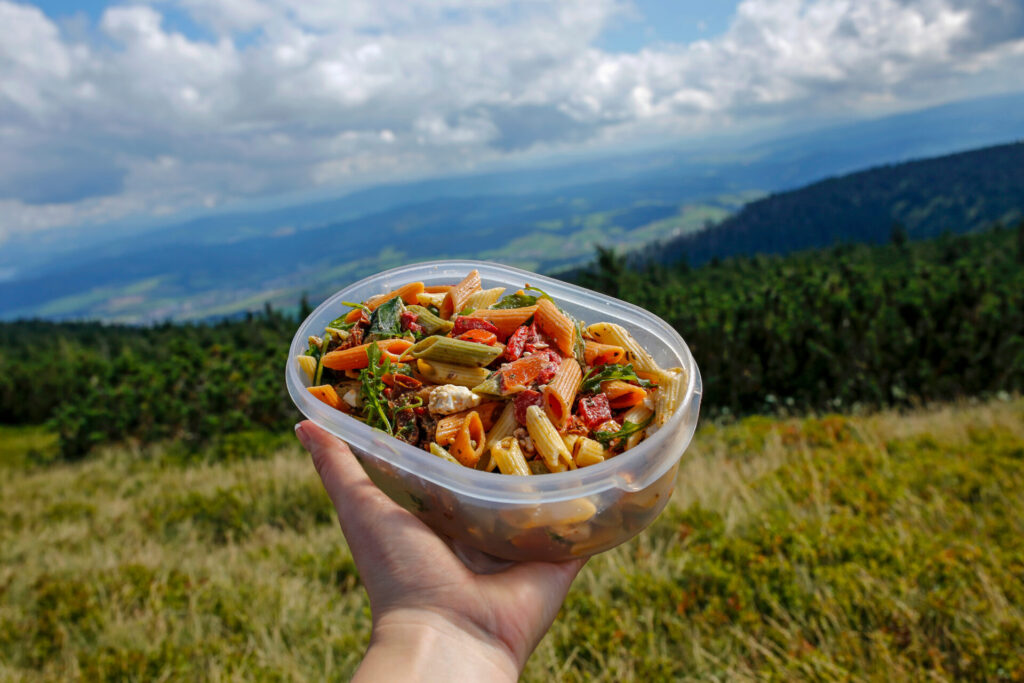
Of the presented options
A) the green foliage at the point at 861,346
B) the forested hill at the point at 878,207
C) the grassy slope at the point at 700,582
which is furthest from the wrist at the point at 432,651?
the forested hill at the point at 878,207

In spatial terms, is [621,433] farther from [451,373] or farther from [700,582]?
[700,582]

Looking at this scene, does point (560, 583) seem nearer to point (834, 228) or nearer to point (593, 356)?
Result: point (593, 356)

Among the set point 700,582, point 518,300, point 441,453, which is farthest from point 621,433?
point 700,582

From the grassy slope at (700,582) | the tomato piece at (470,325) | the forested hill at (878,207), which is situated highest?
the tomato piece at (470,325)

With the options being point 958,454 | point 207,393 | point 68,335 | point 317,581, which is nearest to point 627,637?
point 317,581

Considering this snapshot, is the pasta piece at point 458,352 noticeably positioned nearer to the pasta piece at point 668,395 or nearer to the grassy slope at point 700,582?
the pasta piece at point 668,395
